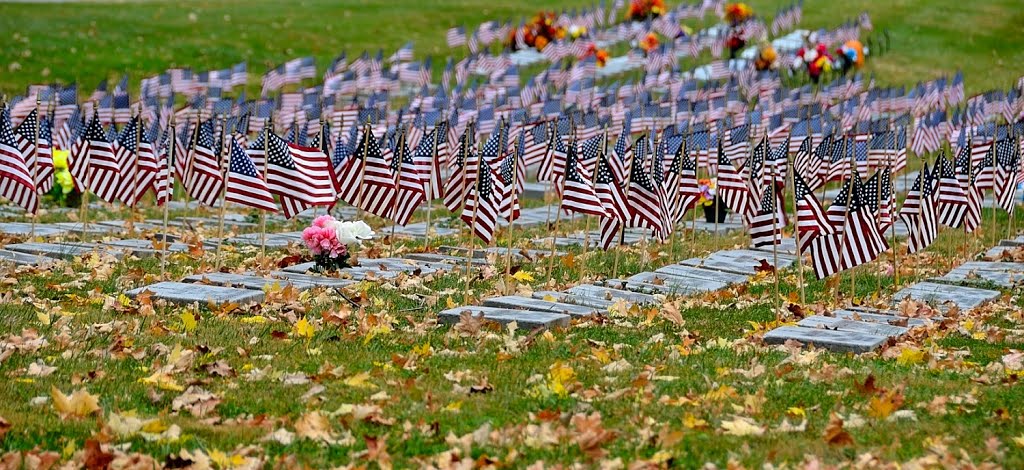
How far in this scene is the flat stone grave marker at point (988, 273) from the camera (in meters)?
16.7

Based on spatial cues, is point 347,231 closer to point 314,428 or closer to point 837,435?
point 314,428

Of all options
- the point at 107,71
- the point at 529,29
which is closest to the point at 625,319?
the point at 107,71


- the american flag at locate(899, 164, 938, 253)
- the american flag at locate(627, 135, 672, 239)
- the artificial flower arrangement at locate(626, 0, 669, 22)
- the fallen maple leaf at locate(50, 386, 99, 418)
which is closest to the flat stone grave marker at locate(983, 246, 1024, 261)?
→ the american flag at locate(899, 164, 938, 253)

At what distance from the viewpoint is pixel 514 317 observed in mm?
12180

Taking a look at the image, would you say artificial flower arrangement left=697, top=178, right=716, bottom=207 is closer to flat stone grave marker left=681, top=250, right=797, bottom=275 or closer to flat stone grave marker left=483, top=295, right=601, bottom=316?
flat stone grave marker left=681, top=250, right=797, bottom=275

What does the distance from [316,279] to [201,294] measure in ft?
6.30

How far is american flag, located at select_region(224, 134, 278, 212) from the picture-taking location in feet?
50.6

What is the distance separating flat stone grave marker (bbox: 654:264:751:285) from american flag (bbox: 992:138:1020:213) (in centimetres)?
477

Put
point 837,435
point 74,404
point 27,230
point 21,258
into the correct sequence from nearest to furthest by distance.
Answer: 1. point 837,435
2. point 74,404
3. point 21,258
4. point 27,230

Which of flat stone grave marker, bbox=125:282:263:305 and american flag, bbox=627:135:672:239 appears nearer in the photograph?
flat stone grave marker, bbox=125:282:263:305

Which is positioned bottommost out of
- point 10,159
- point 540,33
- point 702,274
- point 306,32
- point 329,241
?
point 702,274

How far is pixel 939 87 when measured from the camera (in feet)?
143

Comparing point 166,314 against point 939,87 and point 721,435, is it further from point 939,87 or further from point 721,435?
point 939,87

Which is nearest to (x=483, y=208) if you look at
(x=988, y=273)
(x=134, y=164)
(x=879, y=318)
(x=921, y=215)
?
(x=879, y=318)
